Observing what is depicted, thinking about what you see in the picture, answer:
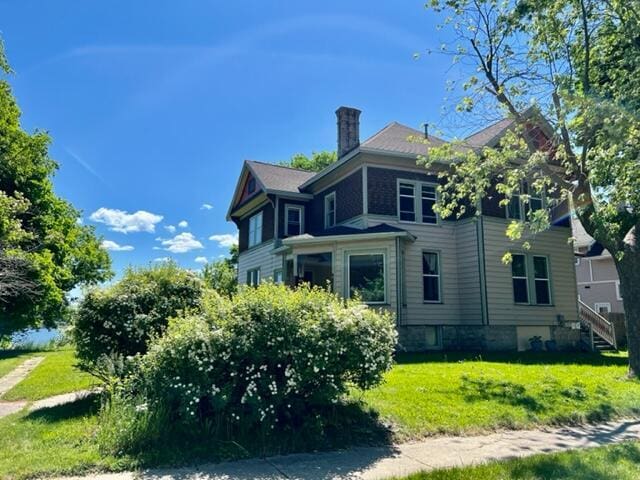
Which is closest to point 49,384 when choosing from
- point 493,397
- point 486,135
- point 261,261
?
point 493,397

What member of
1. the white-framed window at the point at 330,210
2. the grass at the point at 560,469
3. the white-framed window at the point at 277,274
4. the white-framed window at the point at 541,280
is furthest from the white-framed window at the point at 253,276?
the grass at the point at 560,469

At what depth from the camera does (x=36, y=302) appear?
2097cm

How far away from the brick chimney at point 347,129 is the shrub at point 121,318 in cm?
1328

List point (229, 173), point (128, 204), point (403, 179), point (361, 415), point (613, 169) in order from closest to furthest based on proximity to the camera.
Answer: point (361, 415)
point (613, 169)
point (403, 179)
point (229, 173)
point (128, 204)

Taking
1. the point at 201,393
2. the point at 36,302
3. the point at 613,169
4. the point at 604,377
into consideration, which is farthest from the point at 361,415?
the point at 36,302

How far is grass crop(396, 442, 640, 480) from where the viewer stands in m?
4.36

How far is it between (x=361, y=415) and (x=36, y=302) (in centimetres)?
2041

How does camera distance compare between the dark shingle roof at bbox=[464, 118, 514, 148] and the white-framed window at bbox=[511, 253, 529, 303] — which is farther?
the dark shingle roof at bbox=[464, 118, 514, 148]

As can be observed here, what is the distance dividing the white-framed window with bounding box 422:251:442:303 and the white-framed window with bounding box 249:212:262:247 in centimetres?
868

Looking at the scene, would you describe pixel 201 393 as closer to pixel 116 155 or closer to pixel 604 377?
pixel 604 377

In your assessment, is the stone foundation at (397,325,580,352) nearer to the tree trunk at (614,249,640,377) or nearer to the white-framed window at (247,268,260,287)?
the tree trunk at (614,249,640,377)

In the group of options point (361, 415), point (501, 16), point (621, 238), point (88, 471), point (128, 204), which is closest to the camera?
point (88, 471)

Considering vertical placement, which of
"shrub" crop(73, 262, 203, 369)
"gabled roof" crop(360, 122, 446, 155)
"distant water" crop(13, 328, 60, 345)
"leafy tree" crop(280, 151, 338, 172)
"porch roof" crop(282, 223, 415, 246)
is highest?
"leafy tree" crop(280, 151, 338, 172)

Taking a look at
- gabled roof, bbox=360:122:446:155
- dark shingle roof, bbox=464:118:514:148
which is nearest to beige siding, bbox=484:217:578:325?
dark shingle roof, bbox=464:118:514:148
